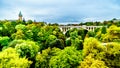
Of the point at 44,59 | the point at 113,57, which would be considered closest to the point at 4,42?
the point at 44,59

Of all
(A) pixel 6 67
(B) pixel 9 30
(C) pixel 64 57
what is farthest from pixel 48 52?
(B) pixel 9 30

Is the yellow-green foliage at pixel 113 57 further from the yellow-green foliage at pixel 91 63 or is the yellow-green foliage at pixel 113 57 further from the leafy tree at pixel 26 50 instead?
the leafy tree at pixel 26 50

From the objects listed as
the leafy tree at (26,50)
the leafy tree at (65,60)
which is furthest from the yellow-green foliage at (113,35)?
the leafy tree at (65,60)

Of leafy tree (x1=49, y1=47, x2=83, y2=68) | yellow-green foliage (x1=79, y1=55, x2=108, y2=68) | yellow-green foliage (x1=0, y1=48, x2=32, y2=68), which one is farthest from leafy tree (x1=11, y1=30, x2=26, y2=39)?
yellow-green foliage (x1=79, y1=55, x2=108, y2=68)

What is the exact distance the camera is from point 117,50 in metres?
62.7

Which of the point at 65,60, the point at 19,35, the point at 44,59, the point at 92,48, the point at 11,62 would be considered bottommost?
the point at 19,35

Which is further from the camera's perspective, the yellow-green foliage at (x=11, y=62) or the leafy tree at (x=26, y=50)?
the leafy tree at (x=26, y=50)

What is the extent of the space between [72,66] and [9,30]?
138 ft

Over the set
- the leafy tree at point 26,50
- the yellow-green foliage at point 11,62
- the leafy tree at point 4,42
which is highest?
the yellow-green foliage at point 11,62

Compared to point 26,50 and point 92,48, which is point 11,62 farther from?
point 26,50

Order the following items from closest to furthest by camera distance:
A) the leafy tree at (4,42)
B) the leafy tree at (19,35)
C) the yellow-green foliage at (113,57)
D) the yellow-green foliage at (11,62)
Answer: the yellow-green foliage at (11,62) → the yellow-green foliage at (113,57) → the leafy tree at (4,42) → the leafy tree at (19,35)

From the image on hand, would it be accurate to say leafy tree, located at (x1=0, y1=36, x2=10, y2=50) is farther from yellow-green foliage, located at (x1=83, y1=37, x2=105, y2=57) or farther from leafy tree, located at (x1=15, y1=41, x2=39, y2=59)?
yellow-green foliage, located at (x1=83, y1=37, x2=105, y2=57)

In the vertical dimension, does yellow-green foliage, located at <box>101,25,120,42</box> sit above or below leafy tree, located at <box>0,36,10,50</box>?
above

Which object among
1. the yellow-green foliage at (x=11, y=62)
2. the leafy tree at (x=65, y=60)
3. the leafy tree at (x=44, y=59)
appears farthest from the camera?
the leafy tree at (x=44, y=59)
